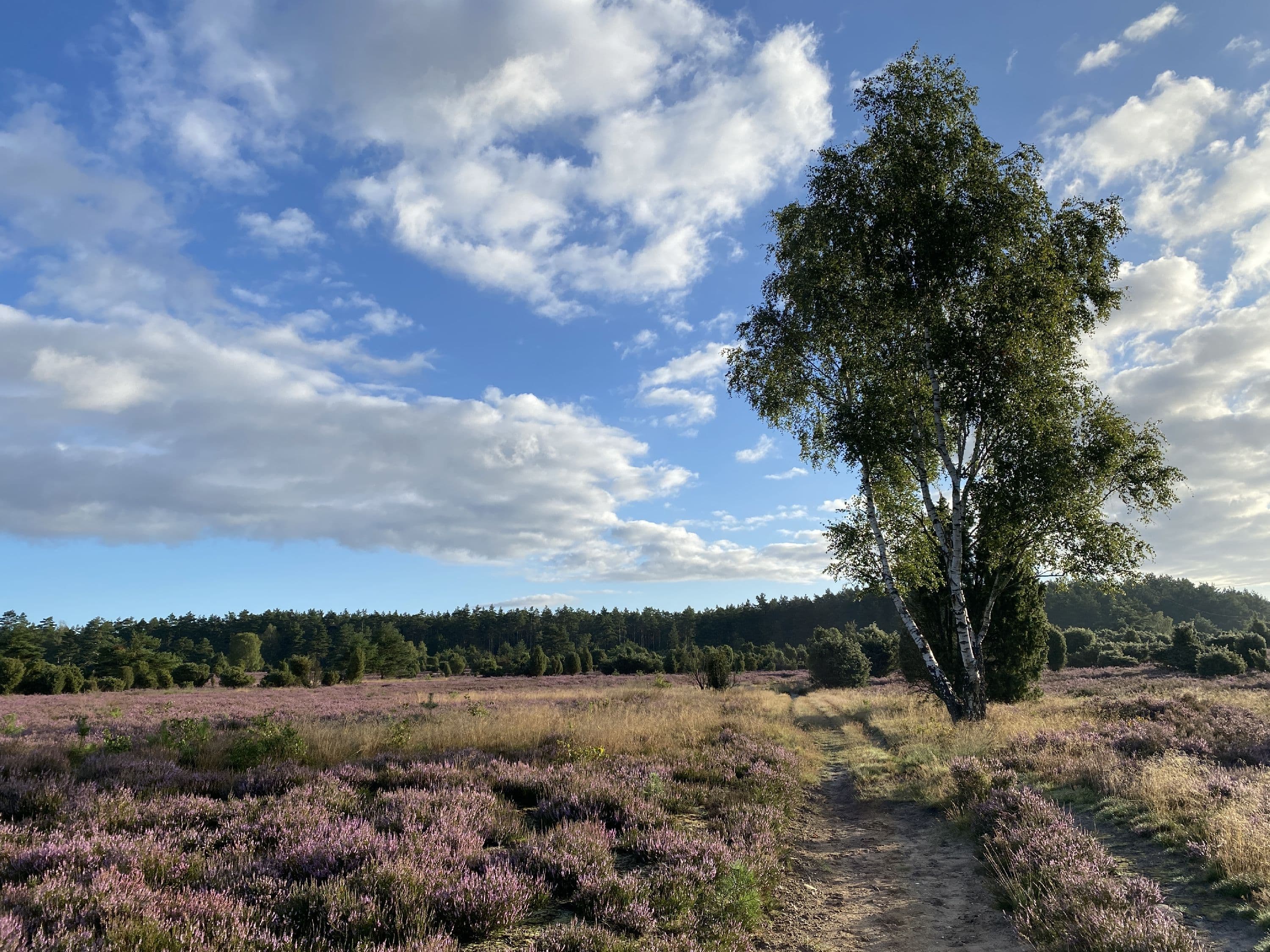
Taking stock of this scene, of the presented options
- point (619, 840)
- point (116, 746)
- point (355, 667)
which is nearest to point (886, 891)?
point (619, 840)

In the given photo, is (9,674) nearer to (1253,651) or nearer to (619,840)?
(619,840)

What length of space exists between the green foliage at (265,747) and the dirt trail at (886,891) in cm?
742

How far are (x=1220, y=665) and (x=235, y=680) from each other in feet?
226

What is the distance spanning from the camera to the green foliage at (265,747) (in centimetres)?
879

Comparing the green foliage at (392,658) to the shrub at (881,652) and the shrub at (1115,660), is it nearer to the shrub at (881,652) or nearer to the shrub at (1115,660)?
the shrub at (881,652)

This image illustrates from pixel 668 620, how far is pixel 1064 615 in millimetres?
84462

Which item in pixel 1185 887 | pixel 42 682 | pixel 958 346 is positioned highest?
pixel 958 346

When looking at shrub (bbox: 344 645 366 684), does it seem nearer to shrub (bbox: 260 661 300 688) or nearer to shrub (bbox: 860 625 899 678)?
shrub (bbox: 260 661 300 688)

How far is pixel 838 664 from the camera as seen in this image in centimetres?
4831

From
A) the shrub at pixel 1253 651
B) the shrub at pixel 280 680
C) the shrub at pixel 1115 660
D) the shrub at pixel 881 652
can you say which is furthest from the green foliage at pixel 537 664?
the shrub at pixel 1253 651

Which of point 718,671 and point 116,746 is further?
point 718,671

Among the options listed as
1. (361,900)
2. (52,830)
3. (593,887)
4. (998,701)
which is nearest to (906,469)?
(998,701)

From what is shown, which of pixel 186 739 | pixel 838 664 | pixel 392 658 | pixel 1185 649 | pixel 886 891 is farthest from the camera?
pixel 392 658

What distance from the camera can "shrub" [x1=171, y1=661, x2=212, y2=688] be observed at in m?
54.2
